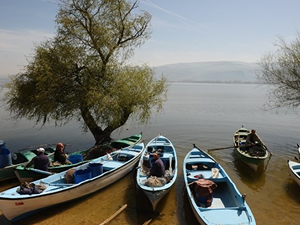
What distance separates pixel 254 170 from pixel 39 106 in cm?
1517

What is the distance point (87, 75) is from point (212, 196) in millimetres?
11980

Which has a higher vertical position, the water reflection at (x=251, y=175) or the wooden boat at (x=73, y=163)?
the wooden boat at (x=73, y=163)

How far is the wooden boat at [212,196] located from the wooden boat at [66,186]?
3934mm

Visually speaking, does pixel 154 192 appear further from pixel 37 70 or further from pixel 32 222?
pixel 37 70

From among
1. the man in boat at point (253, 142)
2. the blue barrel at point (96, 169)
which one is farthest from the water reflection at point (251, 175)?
the blue barrel at point (96, 169)

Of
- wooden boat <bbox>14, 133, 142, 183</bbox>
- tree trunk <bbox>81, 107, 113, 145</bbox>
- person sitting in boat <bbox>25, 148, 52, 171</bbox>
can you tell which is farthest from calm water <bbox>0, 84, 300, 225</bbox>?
tree trunk <bbox>81, 107, 113, 145</bbox>

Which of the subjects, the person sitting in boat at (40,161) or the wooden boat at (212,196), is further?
the person sitting in boat at (40,161)

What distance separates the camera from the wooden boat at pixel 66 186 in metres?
9.30

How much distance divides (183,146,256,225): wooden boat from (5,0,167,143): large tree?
6838 millimetres

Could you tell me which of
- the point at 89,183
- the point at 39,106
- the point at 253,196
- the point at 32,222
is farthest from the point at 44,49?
the point at 253,196

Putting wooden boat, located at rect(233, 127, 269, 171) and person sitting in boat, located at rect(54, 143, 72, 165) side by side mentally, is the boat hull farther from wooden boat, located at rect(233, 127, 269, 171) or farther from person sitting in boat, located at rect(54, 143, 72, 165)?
person sitting in boat, located at rect(54, 143, 72, 165)

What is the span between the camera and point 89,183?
11320mm

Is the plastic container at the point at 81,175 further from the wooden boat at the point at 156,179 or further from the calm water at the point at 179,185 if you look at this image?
the wooden boat at the point at 156,179

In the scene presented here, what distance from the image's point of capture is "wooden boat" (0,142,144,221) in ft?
30.5
